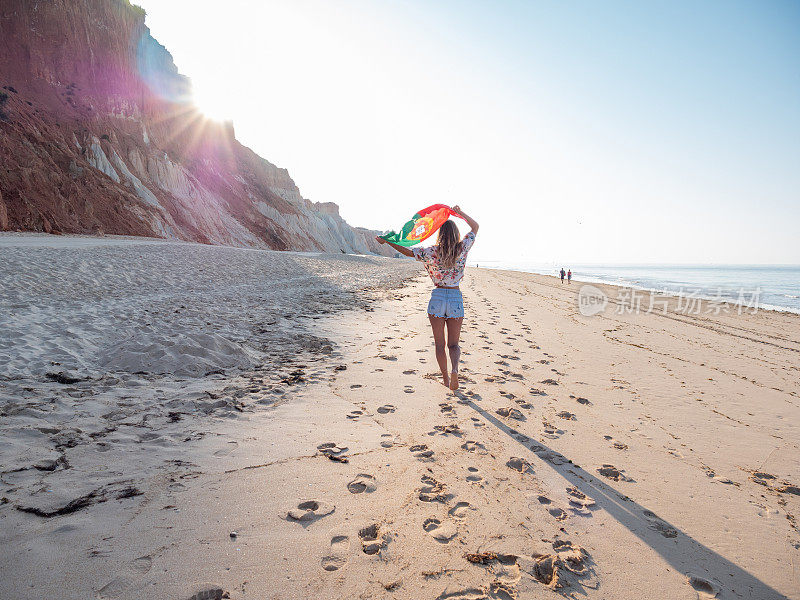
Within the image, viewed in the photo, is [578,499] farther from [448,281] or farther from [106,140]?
[106,140]

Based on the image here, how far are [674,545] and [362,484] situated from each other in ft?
6.44

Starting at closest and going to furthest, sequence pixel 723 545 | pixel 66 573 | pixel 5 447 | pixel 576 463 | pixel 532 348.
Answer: pixel 66 573
pixel 723 545
pixel 5 447
pixel 576 463
pixel 532 348

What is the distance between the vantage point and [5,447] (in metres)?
2.66

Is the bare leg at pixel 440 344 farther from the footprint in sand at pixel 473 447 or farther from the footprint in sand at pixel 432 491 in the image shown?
the footprint in sand at pixel 432 491

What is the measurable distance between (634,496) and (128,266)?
15.1 metres

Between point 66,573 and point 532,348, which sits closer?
point 66,573

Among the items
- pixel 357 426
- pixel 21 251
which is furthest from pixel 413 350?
pixel 21 251

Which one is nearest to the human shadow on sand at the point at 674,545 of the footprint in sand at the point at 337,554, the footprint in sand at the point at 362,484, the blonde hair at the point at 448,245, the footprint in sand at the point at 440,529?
the footprint in sand at the point at 440,529

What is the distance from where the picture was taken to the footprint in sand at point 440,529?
86.5 inches

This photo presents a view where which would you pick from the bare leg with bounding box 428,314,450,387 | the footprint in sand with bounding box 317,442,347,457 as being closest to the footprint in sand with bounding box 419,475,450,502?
the footprint in sand with bounding box 317,442,347,457

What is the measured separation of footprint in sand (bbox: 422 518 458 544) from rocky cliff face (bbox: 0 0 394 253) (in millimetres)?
31482

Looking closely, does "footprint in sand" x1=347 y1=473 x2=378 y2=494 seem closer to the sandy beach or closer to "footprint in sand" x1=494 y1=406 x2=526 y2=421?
the sandy beach

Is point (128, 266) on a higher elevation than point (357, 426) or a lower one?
higher

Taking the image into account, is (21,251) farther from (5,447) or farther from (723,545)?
(723,545)
